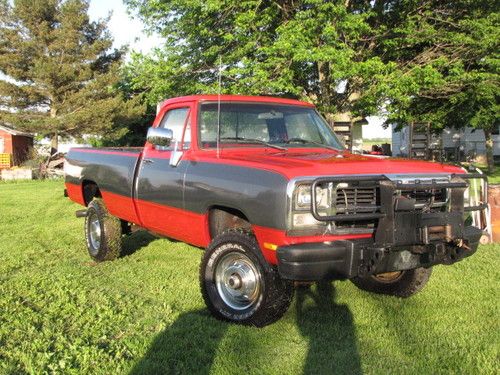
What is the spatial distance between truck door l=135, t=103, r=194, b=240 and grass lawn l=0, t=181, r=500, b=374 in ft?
2.25

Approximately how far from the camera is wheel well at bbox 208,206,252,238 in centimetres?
490

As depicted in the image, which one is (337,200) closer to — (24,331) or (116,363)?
(116,363)

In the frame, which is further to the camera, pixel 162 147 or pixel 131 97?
pixel 131 97

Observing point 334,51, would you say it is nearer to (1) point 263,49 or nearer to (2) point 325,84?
(1) point 263,49

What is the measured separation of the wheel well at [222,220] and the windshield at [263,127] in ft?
2.35

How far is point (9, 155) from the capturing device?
35.4 meters

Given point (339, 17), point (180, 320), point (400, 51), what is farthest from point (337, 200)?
point (400, 51)

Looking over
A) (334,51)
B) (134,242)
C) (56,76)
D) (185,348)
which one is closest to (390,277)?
(185,348)

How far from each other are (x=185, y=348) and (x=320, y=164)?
5.65 ft

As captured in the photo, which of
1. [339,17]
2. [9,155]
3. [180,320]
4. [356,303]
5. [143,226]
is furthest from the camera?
[9,155]

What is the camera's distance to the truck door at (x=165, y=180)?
538cm

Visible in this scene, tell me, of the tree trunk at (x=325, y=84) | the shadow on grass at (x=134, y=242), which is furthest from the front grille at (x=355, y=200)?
the tree trunk at (x=325, y=84)

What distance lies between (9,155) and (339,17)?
26.7 meters

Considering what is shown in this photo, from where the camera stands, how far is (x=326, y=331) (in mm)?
4402
